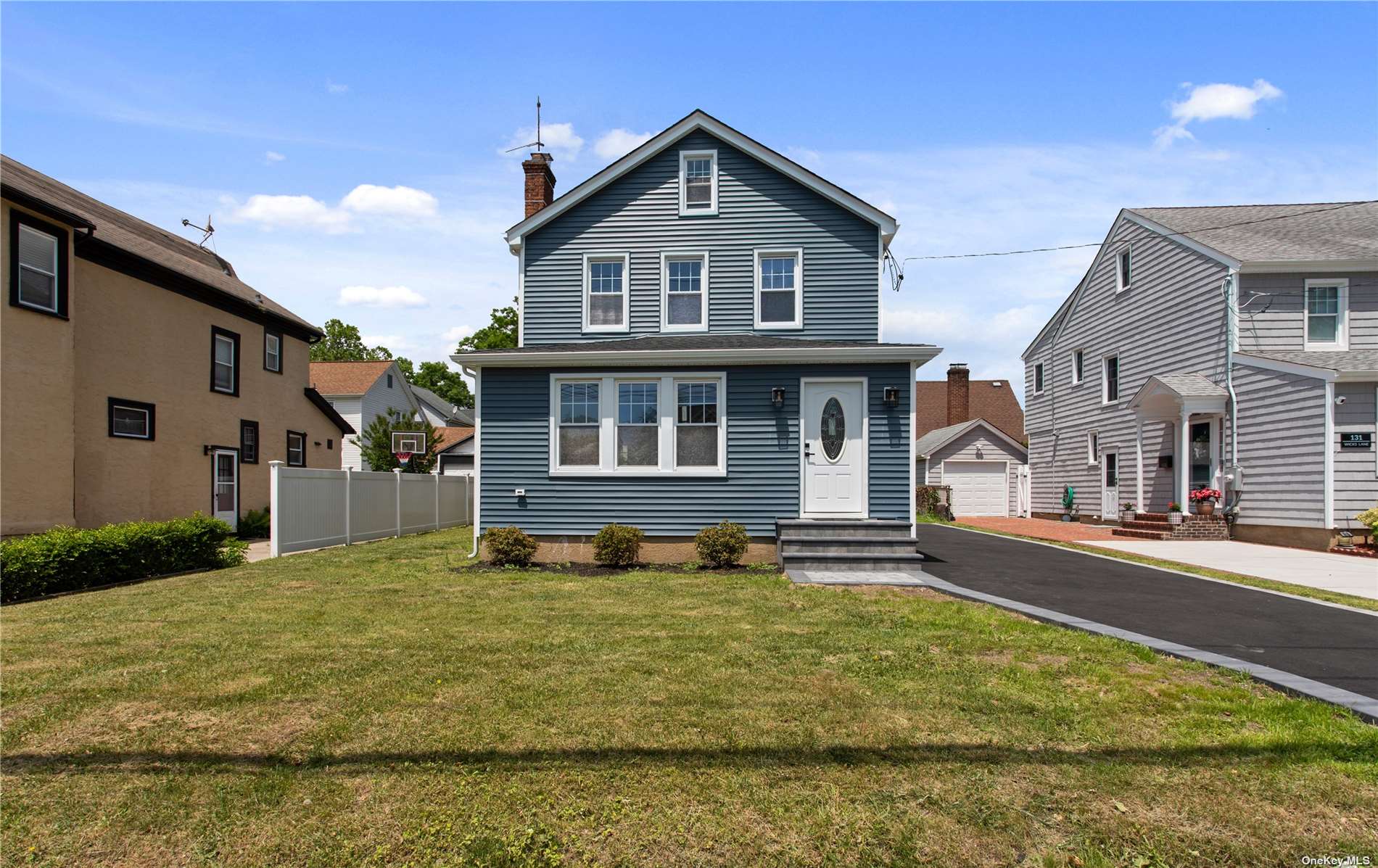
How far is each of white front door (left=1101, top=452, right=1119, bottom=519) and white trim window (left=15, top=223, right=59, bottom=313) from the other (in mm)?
26191

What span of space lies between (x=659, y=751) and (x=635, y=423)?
28.4 feet

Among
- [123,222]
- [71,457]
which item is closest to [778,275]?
[71,457]

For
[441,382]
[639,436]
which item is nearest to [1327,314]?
[639,436]

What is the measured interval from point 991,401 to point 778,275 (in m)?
31.9

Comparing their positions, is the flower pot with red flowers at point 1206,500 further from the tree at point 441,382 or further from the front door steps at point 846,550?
the tree at point 441,382

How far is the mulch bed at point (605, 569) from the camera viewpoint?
11.2 metres

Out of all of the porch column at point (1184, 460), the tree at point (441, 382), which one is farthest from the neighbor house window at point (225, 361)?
the tree at point (441, 382)

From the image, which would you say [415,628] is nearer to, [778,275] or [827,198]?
[778,275]

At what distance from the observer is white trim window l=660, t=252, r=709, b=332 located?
13.9 meters

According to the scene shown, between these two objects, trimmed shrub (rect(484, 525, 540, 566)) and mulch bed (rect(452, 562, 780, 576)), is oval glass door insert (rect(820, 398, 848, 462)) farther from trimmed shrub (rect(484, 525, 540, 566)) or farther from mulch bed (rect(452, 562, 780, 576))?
trimmed shrub (rect(484, 525, 540, 566))

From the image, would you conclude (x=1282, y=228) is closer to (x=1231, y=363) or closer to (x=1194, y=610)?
(x=1231, y=363)

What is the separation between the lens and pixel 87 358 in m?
15.1

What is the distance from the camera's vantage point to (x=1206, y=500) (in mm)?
17453

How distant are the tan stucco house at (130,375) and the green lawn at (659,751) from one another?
8238 mm
